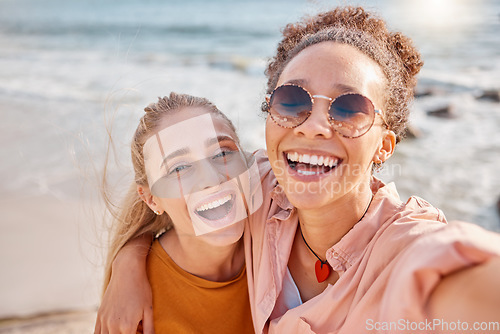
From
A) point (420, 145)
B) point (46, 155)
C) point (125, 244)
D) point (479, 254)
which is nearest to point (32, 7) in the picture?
point (46, 155)

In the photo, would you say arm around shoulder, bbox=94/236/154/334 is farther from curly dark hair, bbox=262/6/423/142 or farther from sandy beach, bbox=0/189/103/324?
curly dark hair, bbox=262/6/423/142

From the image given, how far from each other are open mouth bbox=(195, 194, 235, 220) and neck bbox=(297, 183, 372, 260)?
509 millimetres

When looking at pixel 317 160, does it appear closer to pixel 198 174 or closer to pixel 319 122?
pixel 319 122

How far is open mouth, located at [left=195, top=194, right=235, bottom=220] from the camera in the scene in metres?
2.77

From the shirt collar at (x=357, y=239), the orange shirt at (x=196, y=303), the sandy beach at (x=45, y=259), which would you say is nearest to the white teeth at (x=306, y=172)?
the shirt collar at (x=357, y=239)

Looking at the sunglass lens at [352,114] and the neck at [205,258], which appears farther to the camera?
the neck at [205,258]

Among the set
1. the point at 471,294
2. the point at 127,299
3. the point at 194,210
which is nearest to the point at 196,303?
the point at 127,299

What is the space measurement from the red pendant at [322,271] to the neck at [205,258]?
64cm

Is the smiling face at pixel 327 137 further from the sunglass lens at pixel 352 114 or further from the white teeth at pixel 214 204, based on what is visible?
the white teeth at pixel 214 204

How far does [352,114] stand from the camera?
2.27 metres

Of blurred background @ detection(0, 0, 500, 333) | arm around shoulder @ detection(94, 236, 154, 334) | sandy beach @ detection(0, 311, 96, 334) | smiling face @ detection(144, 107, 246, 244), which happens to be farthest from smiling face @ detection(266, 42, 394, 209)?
Result: sandy beach @ detection(0, 311, 96, 334)

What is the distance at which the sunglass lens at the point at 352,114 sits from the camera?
225cm

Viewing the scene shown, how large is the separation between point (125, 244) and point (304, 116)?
1.66 metres

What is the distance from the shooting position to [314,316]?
7.32 ft
